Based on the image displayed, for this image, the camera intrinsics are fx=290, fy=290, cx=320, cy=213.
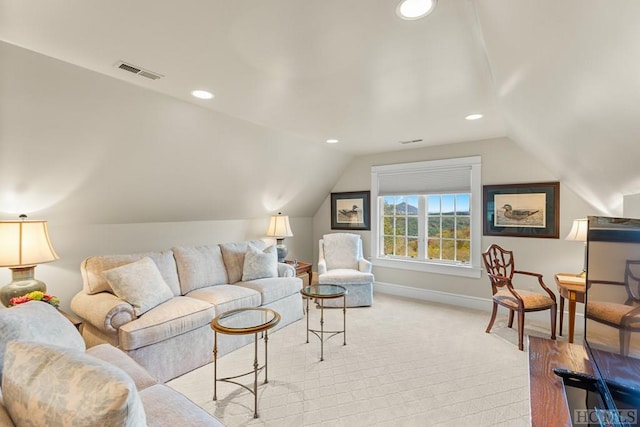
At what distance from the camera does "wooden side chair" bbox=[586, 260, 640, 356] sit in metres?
1.01

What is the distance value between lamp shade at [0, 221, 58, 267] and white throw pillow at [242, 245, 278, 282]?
71.6 inches

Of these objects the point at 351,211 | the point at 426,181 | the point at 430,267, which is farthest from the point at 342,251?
the point at 426,181

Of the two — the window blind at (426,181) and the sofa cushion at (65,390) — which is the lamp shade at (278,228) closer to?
the window blind at (426,181)

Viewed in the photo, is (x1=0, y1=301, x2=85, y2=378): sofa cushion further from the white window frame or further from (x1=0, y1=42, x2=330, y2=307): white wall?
the white window frame

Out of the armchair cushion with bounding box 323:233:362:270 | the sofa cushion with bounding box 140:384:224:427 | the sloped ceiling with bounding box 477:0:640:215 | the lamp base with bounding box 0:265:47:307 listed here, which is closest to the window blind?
the armchair cushion with bounding box 323:233:362:270

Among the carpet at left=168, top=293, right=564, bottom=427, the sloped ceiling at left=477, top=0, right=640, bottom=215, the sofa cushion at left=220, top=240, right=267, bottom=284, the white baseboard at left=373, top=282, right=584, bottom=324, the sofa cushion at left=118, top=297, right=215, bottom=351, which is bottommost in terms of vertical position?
the carpet at left=168, top=293, right=564, bottom=427

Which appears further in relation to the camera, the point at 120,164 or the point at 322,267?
the point at 322,267

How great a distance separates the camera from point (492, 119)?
305 cm

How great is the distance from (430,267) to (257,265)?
8.31 feet

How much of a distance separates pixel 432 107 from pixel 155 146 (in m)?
2.62

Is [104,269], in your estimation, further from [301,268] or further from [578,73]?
[578,73]

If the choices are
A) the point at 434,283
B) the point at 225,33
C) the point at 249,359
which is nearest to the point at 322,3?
the point at 225,33

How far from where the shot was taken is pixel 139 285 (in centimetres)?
250

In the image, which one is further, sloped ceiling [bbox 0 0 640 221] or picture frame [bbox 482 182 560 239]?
picture frame [bbox 482 182 560 239]
